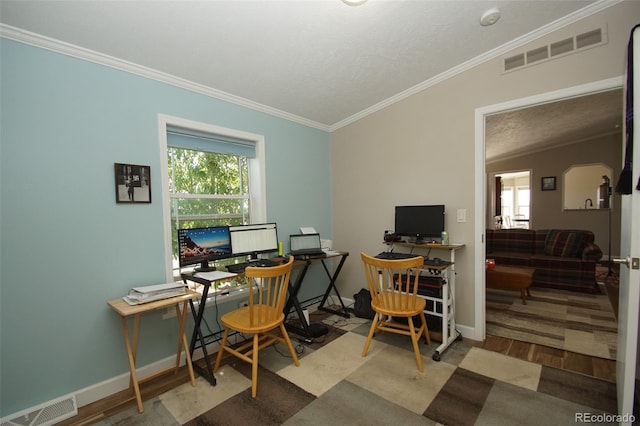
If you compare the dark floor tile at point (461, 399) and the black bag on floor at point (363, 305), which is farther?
the black bag on floor at point (363, 305)

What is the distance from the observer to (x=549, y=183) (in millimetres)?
6340

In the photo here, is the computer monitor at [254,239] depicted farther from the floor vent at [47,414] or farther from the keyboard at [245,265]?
the floor vent at [47,414]

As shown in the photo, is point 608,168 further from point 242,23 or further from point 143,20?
point 143,20

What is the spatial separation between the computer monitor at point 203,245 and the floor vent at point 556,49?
3.01 m

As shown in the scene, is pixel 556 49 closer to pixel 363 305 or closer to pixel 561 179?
pixel 363 305

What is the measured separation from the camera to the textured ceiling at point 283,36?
170 cm

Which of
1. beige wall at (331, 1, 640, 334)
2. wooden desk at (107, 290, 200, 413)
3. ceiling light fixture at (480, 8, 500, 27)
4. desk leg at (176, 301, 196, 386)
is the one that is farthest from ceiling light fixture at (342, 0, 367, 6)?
desk leg at (176, 301, 196, 386)

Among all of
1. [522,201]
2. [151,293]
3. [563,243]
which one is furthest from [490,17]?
[522,201]

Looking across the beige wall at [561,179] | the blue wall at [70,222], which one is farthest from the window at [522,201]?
the blue wall at [70,222]

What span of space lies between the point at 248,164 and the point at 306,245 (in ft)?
3.91

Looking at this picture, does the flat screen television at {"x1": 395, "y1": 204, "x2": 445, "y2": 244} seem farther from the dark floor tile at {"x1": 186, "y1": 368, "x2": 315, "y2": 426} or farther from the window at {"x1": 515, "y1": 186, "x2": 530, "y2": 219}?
the window at {"x1": 515, "y1": 186, "x2": 530, "y2": 219}

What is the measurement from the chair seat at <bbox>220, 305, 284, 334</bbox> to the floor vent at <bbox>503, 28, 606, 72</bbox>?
2933mm

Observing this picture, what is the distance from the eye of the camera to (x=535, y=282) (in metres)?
4.35

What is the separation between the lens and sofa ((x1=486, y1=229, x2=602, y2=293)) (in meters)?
3.97
